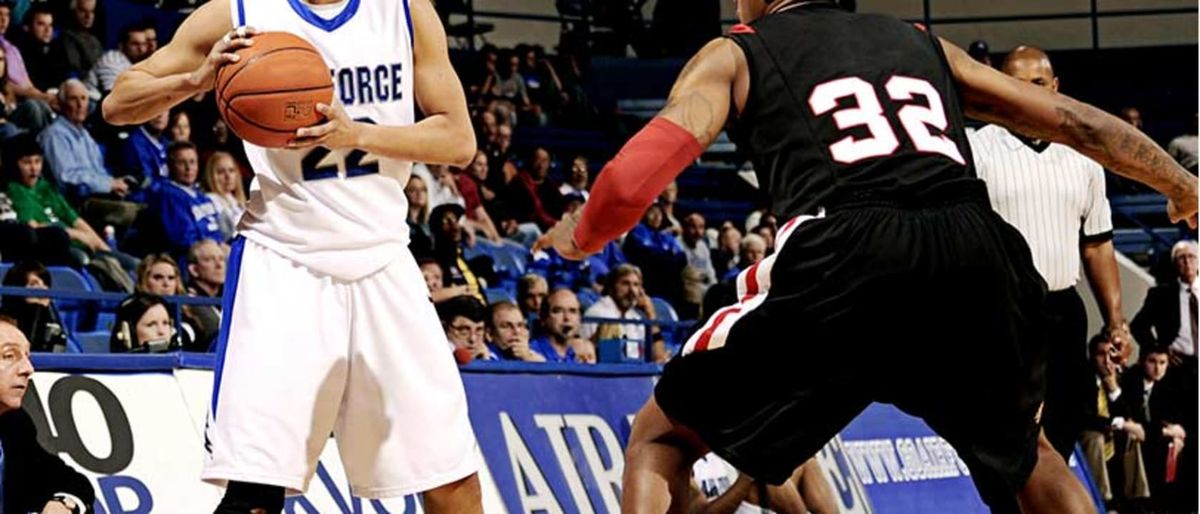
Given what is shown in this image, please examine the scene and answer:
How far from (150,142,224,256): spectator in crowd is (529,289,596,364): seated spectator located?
190cm

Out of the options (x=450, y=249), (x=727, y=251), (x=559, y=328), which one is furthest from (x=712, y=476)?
(x=727, y=251)

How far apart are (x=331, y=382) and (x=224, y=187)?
6.51 meters

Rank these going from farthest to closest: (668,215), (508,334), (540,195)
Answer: (668,215)
(540,195)
(508,334)

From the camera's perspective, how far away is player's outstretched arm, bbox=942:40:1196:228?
14.0ft

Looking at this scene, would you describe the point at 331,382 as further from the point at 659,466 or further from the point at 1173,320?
the point at 1173,320

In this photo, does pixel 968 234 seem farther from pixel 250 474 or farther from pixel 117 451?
pixel 117 451

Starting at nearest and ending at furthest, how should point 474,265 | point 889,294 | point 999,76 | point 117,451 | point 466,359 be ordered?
point 889,294
point 999,76
point 117,451
point 466,359
point 474,265

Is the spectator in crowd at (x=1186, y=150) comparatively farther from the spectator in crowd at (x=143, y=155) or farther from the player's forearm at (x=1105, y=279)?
the player's forearm at (x=1105, y=279)

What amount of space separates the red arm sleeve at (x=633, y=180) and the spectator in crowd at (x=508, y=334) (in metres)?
5.62

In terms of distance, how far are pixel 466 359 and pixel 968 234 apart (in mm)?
3481

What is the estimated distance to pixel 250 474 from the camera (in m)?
4.14

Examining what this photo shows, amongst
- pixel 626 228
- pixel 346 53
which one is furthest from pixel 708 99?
pixel 346 53

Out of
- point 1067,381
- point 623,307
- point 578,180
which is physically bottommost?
point 623,307

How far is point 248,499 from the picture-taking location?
4176 millimetres
